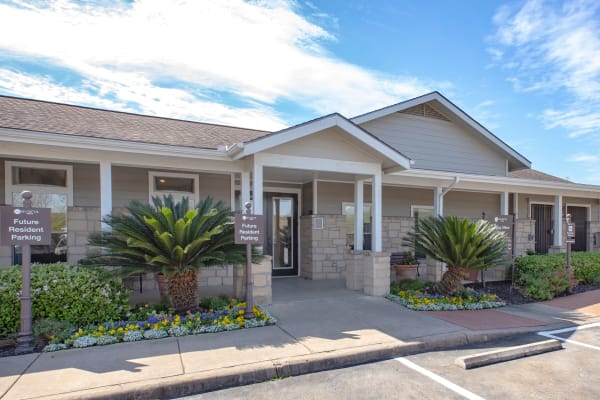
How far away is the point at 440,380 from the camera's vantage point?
412 cm

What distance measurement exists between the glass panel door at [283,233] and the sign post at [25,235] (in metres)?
6.07

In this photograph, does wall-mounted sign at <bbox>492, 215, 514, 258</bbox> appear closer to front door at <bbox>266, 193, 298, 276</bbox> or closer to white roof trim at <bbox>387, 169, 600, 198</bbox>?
white roof trim at <bbox>387, 169, 600, 198</bbox>

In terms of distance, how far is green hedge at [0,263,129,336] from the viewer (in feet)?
16.8

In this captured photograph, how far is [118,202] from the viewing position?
816cm

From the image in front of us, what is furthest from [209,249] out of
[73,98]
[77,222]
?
[73,98]

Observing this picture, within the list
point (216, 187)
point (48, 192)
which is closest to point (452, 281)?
point (216, 187)

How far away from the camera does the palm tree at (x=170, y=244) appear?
5.75 m

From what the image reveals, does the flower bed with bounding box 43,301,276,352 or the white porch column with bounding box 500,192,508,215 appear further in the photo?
the white porch column with bounding box 500,192,508,215

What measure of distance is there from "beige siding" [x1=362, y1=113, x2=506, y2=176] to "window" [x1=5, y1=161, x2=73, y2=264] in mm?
7834

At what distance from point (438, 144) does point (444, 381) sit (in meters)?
9.25

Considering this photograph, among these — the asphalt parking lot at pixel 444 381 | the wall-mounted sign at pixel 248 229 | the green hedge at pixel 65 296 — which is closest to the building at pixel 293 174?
the wall-mounted sign at pixel 248 229

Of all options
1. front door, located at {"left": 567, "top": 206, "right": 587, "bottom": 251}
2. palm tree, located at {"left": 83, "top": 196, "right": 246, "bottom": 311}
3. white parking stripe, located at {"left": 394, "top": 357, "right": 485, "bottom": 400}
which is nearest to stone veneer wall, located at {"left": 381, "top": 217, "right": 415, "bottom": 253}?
palm tree, located at {"left": 83, "top": 196, "right": 246, "bottom": 311}

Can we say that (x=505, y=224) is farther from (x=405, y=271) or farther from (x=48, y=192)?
(x=48, y=192)

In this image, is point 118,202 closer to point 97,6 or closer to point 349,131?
point 97,6
